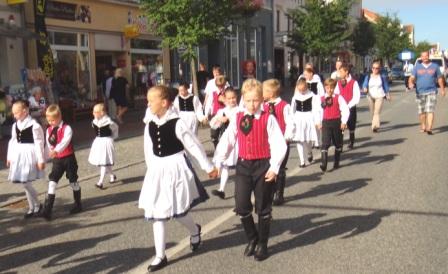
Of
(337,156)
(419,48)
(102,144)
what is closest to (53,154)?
(102,144)

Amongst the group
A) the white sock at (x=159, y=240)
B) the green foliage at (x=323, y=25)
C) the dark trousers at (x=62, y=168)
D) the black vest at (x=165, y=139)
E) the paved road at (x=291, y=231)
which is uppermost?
the green foliage at (x=323, y=25)

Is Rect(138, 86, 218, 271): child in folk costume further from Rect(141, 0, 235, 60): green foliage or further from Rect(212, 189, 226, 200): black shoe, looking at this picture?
Rect(141, 0, 235, 60): green foliage

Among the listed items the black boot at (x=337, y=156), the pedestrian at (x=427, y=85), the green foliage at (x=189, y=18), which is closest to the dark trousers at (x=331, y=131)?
the black boot at (x=337, y=156)

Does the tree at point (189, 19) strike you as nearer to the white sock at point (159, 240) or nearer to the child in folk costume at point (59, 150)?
the child in folk costume at point (59, 150)

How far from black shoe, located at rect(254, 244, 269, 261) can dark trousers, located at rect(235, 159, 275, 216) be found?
0.31 metres

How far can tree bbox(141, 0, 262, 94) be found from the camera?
17141 mm

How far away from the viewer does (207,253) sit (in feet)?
17.9

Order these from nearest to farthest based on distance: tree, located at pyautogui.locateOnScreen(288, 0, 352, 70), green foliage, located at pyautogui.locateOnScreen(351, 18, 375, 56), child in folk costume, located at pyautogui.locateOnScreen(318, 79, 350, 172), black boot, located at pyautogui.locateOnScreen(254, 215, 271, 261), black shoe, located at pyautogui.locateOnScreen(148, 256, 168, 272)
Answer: black shoe, located at pyautogui.locateOnScreen(148, 256, 168, 272)
black boot, located at pyautogui.locateOnScreen(254, 215, 271, 261)
child in folk costume, located at pyautogui.locateOnScreen(318, 79, 350, 172)
tree, located at pyautogui.locateOnScreen(288, 0, 352, 70)
green foliage, located at pyautogui.locateOnScreen(351, 18, 375, 56)

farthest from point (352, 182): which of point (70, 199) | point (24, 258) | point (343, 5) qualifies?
point (343, 5)

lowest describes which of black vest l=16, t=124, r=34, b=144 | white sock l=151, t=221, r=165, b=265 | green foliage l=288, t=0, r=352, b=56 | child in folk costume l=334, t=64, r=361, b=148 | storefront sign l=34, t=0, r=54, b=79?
white sock l=151, t=221, r=165, b=265

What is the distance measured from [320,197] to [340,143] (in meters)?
2.28

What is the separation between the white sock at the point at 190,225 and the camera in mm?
A: 5370

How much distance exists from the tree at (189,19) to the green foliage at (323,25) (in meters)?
19.3

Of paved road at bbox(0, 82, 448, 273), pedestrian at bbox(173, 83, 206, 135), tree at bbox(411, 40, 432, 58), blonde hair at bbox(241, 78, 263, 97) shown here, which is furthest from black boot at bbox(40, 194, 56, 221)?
tree at bbox(411, 40, 432, 58)
